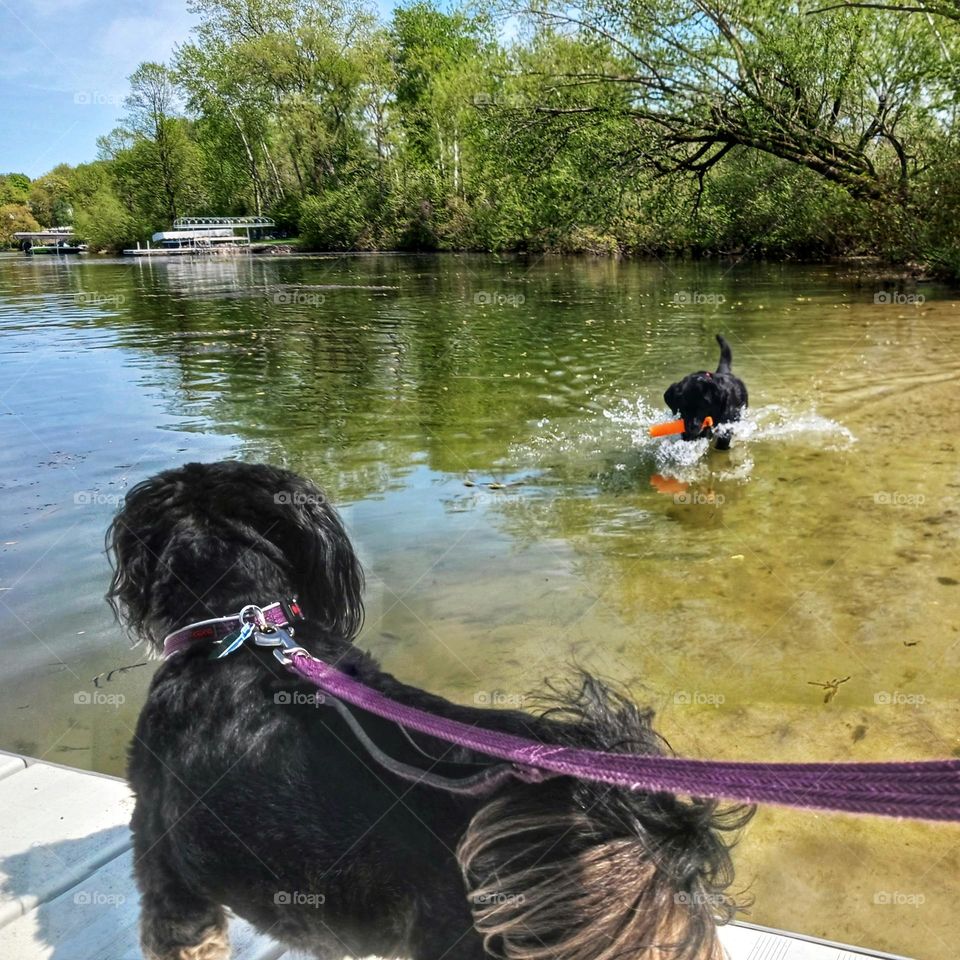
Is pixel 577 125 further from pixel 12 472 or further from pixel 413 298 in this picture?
pixel 12 472

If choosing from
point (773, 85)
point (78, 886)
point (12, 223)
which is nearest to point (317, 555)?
point (78, 886)

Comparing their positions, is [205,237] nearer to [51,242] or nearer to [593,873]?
[51,242]

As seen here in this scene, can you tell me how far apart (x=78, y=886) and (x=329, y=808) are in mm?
1159

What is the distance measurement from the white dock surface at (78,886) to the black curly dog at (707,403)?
5.42 m

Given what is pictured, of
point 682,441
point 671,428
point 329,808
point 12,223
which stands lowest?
point 682,441

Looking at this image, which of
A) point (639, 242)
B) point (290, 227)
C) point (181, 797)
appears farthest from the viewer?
point (290, 227)

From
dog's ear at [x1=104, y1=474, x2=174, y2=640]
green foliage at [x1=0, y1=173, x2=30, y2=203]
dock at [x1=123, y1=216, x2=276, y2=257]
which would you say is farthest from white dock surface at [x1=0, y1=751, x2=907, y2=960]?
green foliage at [x1=0, y1=173, x2=30, y2=203]

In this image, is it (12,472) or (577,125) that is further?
(577,125)

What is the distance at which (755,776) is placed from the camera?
122 cm

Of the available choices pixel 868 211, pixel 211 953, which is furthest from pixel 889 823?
pixel 868 211

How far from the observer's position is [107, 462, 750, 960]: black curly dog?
1.43 meters

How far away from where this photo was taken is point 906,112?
17.9m

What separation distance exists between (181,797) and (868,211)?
22.6 metres

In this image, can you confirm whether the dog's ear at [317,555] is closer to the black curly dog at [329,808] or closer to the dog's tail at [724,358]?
the black curly dog at [329,808]
